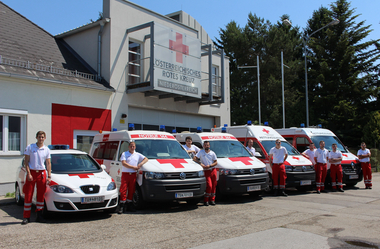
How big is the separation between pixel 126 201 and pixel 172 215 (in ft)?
4.00

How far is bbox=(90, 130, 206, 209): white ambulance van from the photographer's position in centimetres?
837

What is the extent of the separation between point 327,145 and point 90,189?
1001cm

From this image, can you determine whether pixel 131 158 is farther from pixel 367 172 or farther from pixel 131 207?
pixel 367 172

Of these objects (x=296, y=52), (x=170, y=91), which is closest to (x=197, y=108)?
(x=170, y=91)

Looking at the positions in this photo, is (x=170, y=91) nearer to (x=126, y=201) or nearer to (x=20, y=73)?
(x=20, y=73)

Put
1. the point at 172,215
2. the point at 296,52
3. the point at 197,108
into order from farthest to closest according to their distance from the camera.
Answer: the point at 296,52 < the point at 197,108 < the point at 172,215

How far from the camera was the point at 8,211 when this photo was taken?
8922mm

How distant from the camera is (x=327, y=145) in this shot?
46.0 ft

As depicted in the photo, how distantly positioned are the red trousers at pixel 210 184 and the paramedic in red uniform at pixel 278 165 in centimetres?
251

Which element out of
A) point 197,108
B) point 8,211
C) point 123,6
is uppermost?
point 123,6

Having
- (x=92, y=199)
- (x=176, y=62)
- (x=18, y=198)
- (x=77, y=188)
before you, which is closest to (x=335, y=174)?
(x=176, y=62)

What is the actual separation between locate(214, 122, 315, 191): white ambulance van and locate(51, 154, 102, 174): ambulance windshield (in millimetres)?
5636

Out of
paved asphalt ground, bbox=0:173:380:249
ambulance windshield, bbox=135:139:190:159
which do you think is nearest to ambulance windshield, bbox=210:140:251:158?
ambulance windshield, bbox=135:139:190:159

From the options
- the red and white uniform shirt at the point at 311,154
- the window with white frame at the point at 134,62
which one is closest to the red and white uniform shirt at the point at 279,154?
the red and white uniform shirt at the point at 311,154
